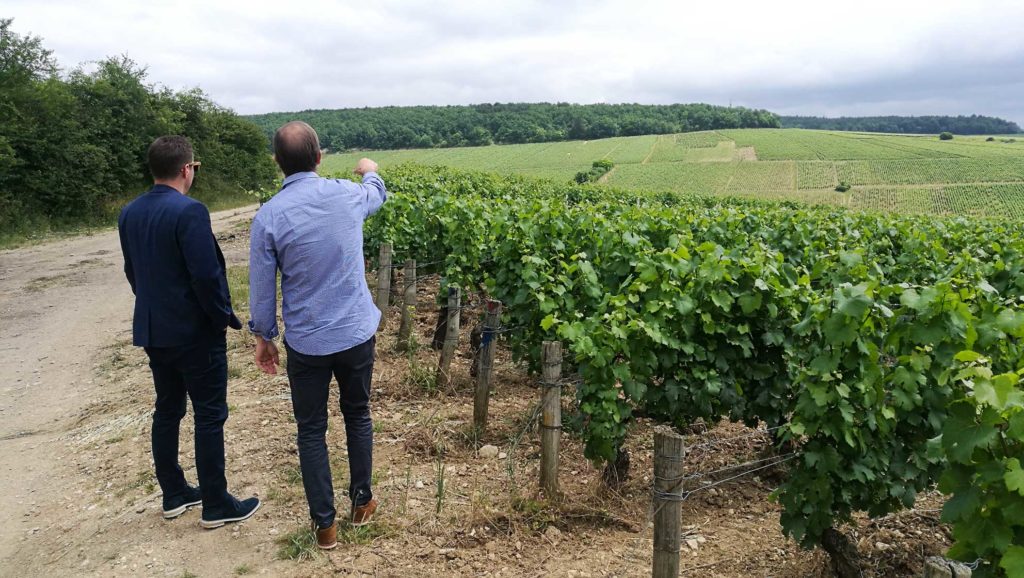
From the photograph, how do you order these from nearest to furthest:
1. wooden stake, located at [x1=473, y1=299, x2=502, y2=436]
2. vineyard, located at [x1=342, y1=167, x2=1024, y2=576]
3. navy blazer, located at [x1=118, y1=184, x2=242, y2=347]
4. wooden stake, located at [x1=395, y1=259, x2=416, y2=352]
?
1. vineyard, located at [x1=342, y1=167, x2=1024, y2=576]
2. navy blazer, located at [x1=118, y1=184, x2=242, y2=347]
3. wooden stake, located at [x1=473, y1=299, x2=502, y2=436]
4. wooden stake, located at [x1=395, y1=259, x2=416, y2=352]

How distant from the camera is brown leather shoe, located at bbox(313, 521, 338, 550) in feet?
12.7

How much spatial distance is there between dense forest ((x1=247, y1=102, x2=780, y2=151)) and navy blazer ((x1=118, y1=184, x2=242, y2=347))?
2788 inches

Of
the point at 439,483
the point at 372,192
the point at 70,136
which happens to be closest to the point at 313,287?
the point at 372,192

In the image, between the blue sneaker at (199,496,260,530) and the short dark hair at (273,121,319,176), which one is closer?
the short dark hair at (273,121,319,176)

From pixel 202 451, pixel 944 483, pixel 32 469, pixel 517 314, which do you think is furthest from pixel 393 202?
pixel 944 483

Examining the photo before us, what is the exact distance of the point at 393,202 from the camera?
9617mm

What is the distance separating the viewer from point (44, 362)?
846 cm

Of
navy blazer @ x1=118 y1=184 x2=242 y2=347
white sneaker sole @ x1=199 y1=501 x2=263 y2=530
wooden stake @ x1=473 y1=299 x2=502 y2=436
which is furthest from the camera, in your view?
wooden stake @ x1=473 y1=299 x2=502 y2=436

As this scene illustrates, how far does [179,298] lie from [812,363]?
341 cm

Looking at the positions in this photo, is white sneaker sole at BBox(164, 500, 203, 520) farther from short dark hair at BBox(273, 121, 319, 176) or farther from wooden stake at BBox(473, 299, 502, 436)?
short dark hair at BBox(273, 121, 319, 176)

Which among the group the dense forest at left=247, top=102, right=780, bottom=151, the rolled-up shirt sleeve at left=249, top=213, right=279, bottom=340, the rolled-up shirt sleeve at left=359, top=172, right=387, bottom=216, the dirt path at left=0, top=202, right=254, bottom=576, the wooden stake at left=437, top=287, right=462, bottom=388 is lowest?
the dirt path at left=0, top=202, right=254, bottom=576

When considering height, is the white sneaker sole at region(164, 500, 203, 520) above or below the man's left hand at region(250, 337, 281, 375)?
below

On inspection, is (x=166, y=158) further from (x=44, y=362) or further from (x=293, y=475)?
(x=44, y=362)

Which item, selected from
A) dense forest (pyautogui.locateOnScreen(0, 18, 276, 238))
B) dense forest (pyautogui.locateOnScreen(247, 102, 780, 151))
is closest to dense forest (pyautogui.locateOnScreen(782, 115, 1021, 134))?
dense forest (pyautogui.locateOnScreen(247, 102, 780, 151))
